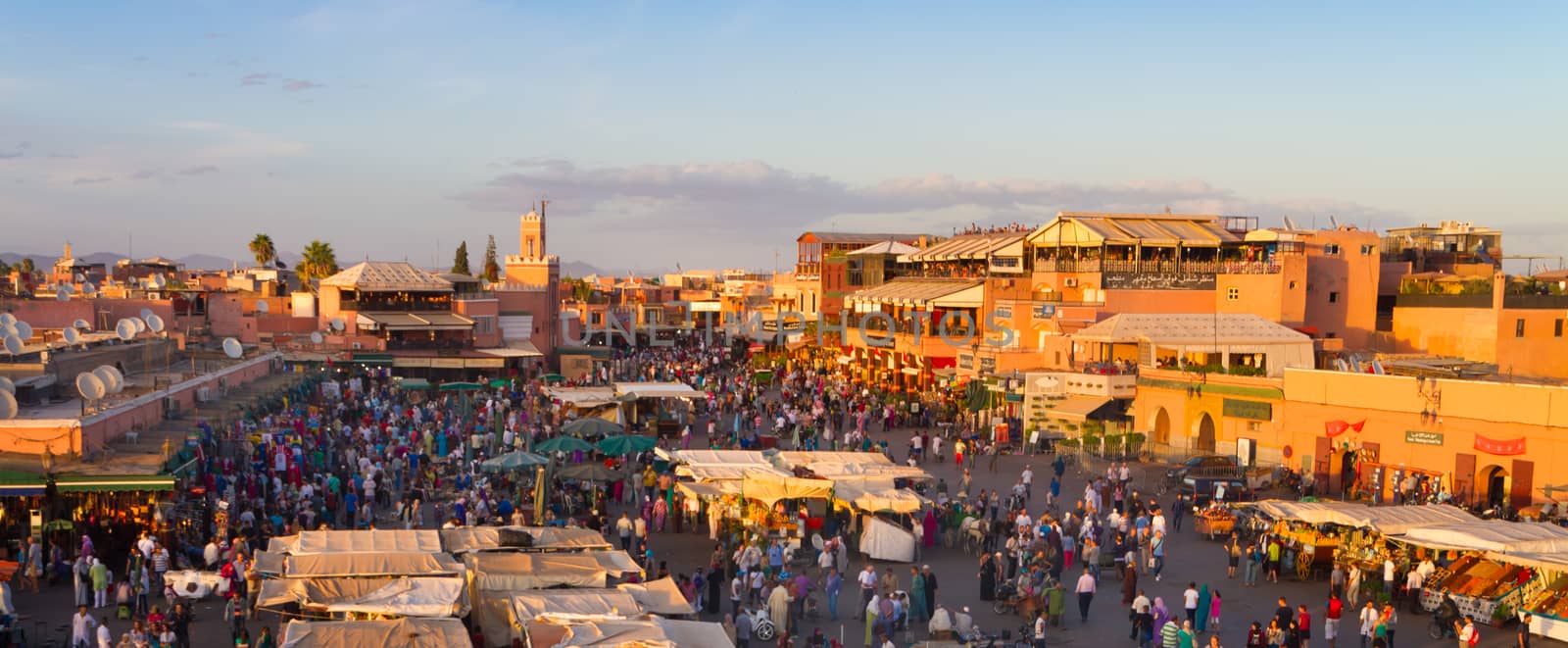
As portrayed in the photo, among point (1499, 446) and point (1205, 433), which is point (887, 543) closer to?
point (1499, 446)

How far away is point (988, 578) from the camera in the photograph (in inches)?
729

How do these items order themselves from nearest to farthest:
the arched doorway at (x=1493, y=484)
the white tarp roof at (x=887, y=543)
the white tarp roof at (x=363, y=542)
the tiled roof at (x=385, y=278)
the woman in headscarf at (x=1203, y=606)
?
the white tarp roof at (x=363, y=542) → the woman in headscarf at (x=1203, y=606) → the white tarp roof at (x=887, y=543) → the arched doorway at (x=1493, y=484) → the tiled roof at (x=385, y=278)

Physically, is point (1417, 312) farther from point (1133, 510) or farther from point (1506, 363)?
point (1133, 510)

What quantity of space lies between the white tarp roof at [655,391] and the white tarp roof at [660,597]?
20509 millimetres

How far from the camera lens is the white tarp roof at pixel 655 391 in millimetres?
35625

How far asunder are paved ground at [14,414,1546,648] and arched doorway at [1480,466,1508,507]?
6491 millimetres

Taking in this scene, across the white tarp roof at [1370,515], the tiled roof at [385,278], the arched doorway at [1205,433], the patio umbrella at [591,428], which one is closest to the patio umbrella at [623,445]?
the patio umbrella at [591,428]

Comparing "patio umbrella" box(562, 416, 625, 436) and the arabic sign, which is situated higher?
the arabic sign

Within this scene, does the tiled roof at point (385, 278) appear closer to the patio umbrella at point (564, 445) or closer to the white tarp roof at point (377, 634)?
the patio umbrella at point (564, 445)

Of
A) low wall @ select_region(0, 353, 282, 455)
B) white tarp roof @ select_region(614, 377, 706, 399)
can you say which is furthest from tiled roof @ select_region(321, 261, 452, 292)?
low wall @ select_region(0, 353, 282, 455)

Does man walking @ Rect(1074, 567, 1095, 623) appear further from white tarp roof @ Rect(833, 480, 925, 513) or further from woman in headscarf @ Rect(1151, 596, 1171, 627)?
white tarp roof @ Rect(833, 480, 925, 513)

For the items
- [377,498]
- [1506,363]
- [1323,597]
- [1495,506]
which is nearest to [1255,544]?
[1323,597]

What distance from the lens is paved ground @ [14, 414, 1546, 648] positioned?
54.2 feet

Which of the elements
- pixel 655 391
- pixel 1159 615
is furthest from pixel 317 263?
pixel 1159 615
